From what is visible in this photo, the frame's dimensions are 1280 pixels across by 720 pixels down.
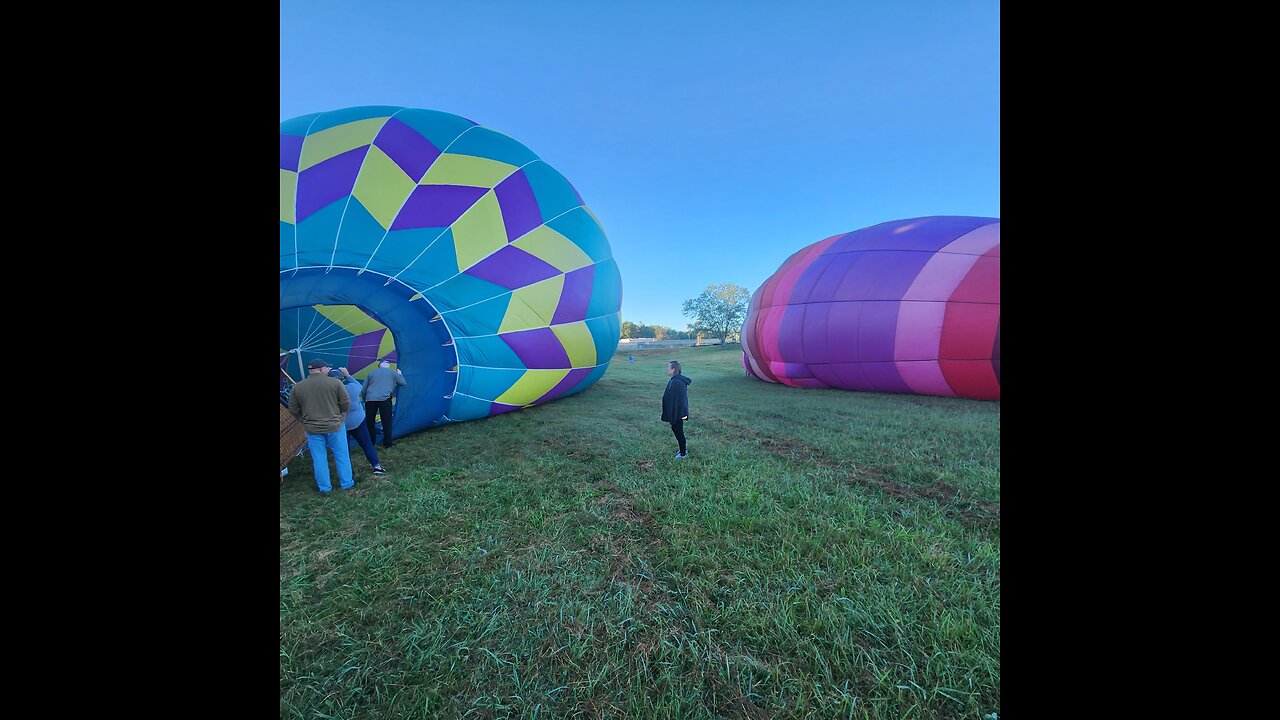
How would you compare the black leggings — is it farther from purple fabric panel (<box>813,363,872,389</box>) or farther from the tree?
the tree

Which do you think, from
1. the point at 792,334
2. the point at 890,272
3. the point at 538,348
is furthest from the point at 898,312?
the point at 538,348

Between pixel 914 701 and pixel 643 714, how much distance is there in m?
0.78

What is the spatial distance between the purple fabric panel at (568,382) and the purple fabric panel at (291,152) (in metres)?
3.20

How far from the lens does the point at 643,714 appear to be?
1123 millimetres

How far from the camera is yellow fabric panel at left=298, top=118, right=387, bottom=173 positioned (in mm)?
3242

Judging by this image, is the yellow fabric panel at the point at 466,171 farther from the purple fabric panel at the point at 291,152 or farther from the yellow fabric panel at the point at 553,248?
the purple fabric panel at the point at 291,152

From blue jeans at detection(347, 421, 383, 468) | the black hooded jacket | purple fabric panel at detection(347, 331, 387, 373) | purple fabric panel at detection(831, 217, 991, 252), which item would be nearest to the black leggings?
blue jeans at detection(347, 421, 383, 468)

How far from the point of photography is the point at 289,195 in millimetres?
3094

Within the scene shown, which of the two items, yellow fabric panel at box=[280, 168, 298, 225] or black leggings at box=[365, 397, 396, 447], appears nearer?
yellow fabric panel at box=[280, 168, 298, 225]

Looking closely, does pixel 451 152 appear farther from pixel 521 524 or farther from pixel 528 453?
pixel 521 524

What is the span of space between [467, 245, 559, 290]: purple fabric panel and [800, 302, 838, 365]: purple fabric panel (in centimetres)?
469

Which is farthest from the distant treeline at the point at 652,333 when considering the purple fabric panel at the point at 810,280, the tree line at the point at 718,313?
the purple fabric panel at the point at 810,280
